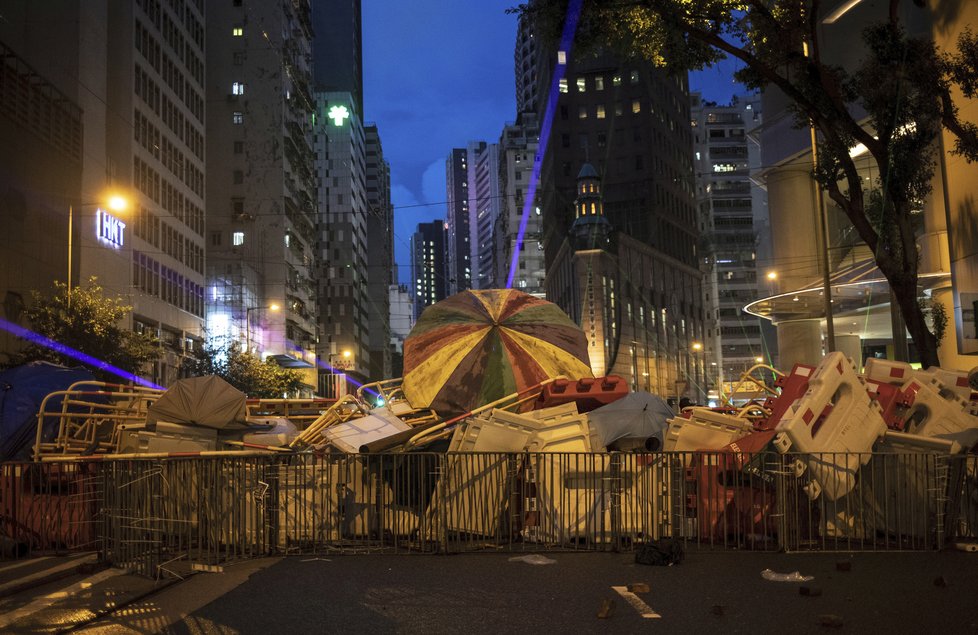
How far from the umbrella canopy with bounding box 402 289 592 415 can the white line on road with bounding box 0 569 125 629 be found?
5.80 metres

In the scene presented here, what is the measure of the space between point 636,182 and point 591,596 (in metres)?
106

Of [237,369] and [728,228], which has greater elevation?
[728,228]

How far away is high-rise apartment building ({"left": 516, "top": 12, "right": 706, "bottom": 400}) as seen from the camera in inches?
4173

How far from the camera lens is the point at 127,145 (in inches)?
2093

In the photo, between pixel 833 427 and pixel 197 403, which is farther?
pixel 197 403

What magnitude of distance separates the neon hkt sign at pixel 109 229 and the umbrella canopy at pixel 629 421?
135 feet

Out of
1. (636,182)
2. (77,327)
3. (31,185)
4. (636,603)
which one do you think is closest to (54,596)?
(636,603)

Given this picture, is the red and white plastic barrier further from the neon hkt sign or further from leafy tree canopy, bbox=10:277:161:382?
the neon hkt sign

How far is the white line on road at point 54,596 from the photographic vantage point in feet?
23.7

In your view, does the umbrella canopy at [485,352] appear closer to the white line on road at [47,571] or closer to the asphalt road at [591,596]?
the asphalt road at [591,596]

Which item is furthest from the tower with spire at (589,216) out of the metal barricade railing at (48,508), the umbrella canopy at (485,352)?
the metal barricade railing at (48,508)

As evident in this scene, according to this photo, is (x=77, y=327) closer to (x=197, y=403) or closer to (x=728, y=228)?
(x=197, y=403)

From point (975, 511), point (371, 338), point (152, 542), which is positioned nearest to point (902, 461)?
point (975, 511)

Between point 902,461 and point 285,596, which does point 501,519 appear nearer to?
point 285,596
